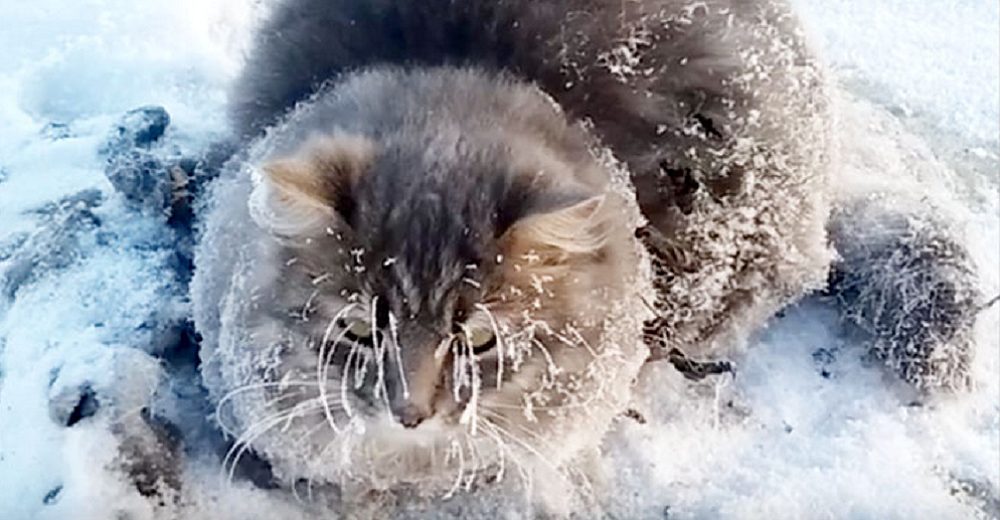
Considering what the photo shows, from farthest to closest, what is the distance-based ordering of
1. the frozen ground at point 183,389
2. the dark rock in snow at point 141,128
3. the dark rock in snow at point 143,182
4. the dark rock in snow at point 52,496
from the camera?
1. the dark rock in snow at point 141,128
2. the dark rock in snow at point 143,182
3. the frozen ground at point 183,389
4. the dark rock in snow at point 52,496

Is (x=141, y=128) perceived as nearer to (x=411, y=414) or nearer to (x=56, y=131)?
(x=56, y=131)

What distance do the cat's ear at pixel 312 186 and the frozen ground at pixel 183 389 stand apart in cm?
46

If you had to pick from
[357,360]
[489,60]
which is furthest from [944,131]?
[357,360]

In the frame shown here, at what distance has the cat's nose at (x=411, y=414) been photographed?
4.48ft

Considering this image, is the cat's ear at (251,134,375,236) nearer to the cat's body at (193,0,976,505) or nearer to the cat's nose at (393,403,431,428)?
the cat's body at (193,0,976,505)

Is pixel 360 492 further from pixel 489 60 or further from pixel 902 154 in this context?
pixel 902 154

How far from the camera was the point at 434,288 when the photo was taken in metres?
1.34

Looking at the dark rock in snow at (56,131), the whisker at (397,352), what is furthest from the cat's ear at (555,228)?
the dark rock in snow at (56,131)

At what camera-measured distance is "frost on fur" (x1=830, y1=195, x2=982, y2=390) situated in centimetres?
197

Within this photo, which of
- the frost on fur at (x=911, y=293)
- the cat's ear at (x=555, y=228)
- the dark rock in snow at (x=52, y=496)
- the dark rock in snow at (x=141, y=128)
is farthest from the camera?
the dark rock in snow at (x=141, y=128)

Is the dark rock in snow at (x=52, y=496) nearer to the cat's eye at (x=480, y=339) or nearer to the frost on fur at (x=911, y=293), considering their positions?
the cat's eye at (x=480, y=339)

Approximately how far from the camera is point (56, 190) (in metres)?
2.17

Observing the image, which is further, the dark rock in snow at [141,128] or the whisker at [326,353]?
the dark rock in snow at [141,128]

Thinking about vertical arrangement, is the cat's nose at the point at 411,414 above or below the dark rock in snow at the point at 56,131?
above
